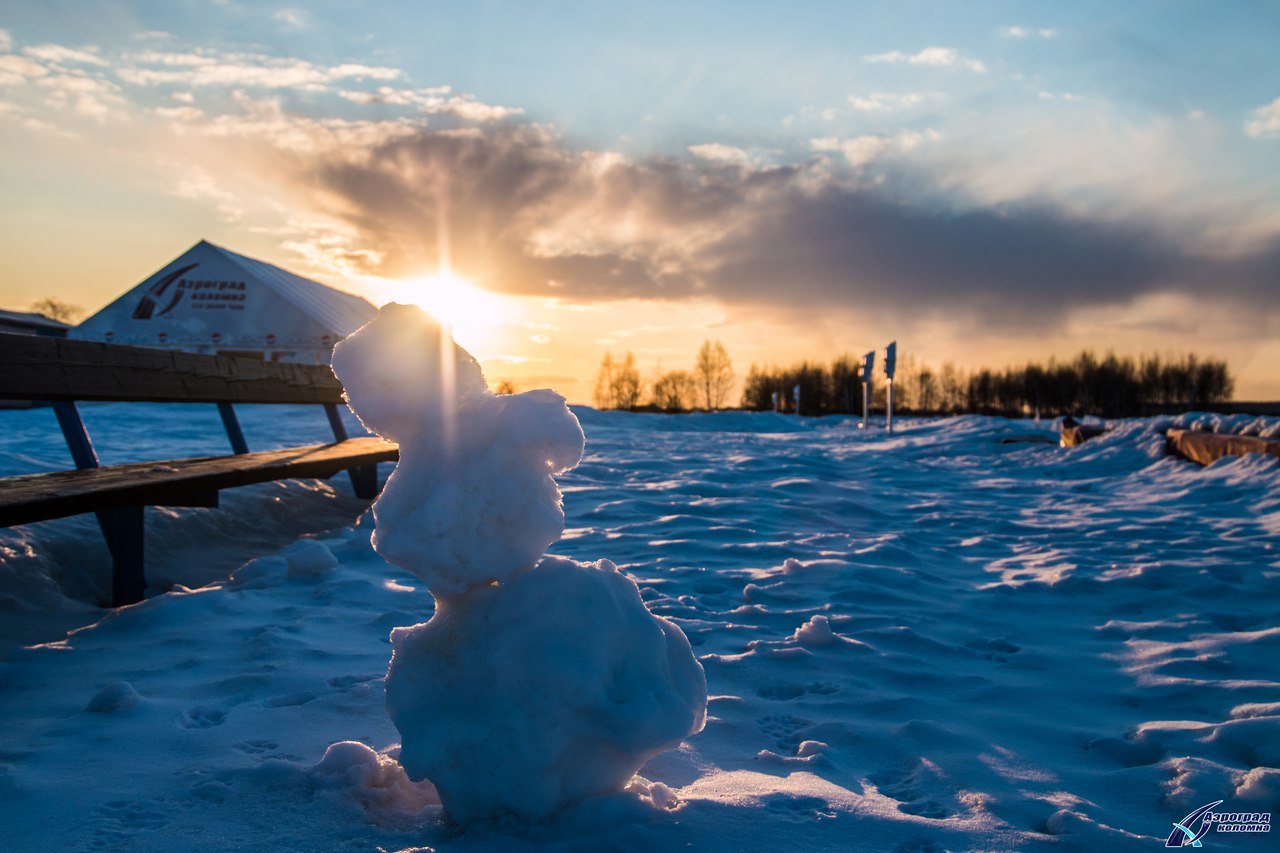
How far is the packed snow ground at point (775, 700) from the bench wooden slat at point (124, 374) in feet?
2.67

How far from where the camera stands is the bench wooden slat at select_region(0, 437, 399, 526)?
2783mm

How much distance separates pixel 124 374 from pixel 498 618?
3.37m

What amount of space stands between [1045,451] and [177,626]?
11.4 m

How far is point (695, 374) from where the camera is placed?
61.4 meters

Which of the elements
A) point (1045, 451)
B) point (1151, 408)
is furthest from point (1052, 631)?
point (1151, 408)

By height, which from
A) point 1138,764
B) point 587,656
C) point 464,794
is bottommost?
point 1138,764

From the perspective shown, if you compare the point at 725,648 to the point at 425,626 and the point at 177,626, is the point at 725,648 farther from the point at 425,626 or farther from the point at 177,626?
the point at 177,626

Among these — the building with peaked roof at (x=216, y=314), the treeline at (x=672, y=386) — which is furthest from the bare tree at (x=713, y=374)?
the building with peaked roof at (x=216, y=314)

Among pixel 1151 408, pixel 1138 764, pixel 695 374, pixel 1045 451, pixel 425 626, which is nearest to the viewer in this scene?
pixel 425 626

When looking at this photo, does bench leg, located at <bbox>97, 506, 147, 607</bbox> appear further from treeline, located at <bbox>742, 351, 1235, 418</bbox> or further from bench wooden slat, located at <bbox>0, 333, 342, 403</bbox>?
treeline, located at <bbox>742, 351, 1235, 418</bbox>

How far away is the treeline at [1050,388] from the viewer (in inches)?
2226

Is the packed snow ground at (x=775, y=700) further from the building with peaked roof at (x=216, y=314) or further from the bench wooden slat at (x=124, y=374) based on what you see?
the building with peaked roof at (x=216, y=314)

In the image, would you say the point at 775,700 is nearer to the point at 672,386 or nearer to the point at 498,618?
the point at 498,618
